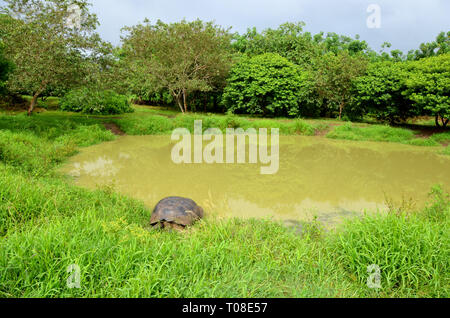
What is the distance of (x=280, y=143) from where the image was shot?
574 inches

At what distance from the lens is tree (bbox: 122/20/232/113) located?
67.2 ft

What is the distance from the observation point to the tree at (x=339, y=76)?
19.8 m

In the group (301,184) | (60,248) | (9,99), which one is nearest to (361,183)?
(301,184)

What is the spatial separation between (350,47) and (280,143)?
28.5 m

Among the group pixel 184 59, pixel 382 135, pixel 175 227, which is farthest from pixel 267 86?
pixel 175 227

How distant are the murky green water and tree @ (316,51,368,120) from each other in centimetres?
837

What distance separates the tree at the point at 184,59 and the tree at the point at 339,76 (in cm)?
742

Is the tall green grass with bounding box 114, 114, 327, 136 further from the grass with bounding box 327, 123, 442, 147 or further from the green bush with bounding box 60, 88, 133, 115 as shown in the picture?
the green bush with bounding box 60, 88, 133, 115

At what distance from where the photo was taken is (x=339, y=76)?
65.5 feet

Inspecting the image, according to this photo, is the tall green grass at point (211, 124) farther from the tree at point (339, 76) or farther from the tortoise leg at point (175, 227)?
the tortoise leg at point (175, 227)

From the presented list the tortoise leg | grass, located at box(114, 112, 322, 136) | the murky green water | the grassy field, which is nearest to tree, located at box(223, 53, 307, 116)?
grass, located at box(114, 112, 322, 136)

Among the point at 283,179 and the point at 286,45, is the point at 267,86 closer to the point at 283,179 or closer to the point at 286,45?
the point at 286,45

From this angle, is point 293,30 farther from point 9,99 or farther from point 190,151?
point 9,99

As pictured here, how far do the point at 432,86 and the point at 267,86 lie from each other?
10.4 meters
